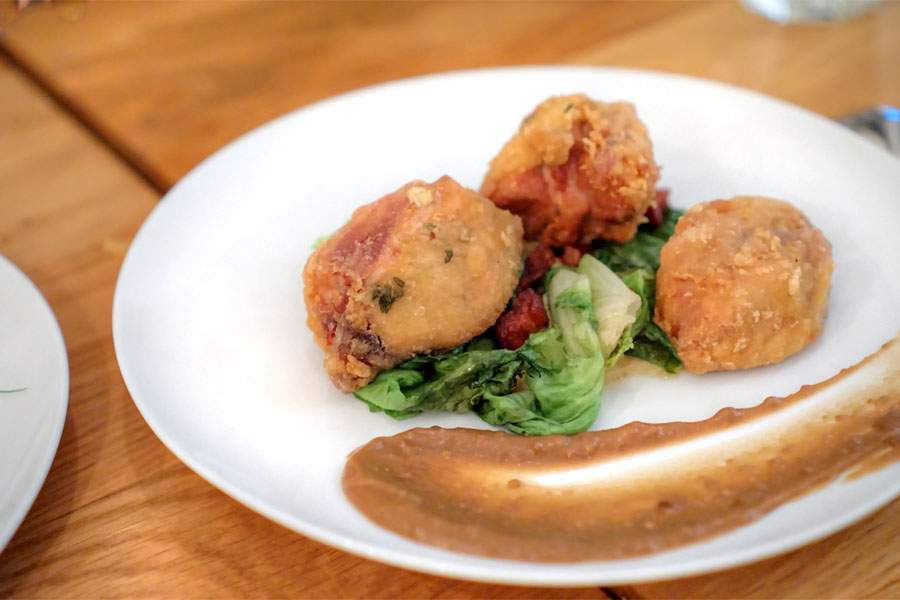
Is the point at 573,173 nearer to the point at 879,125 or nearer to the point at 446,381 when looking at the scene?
the point at 446,381

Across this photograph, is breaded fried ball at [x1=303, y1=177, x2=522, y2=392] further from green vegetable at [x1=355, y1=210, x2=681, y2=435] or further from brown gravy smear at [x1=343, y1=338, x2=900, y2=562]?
brown gravy smear at [x1=343, y1=338, x2=900, y2=562]


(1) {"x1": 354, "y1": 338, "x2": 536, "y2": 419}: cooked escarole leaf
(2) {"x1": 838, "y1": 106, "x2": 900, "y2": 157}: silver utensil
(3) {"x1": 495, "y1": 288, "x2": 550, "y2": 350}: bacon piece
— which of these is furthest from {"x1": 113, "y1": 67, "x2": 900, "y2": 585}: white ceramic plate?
(2) {"x1": 838, "y1": 106, "x2": 900, "y2": 157}: silver utensil

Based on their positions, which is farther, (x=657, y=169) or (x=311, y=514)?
(x=657, y=169)

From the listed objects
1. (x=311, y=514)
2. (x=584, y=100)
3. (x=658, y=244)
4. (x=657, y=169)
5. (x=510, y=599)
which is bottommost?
(x=510, y=599)

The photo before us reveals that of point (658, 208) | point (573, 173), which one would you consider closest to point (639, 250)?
point (658, 208)

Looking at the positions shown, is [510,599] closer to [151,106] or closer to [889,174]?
[889,174]

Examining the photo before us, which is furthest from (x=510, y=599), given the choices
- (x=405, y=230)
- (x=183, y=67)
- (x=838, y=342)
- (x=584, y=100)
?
(x=183, y=67)
